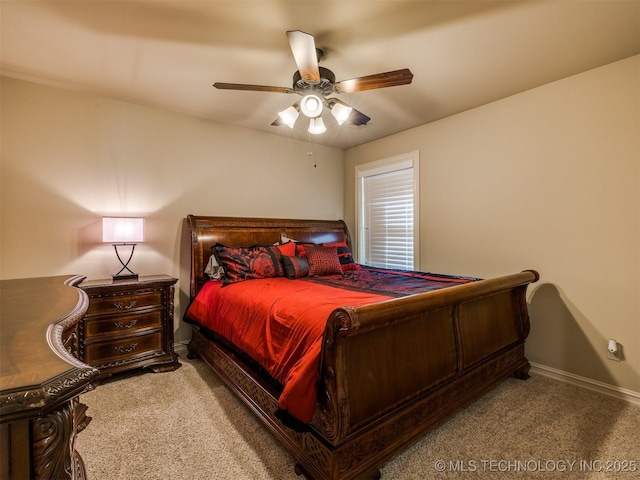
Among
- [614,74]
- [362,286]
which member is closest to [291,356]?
[362,286]

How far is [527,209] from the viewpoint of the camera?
2.81m

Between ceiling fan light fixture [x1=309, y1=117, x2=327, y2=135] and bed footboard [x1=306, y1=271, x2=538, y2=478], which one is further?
ceiling fan light fixture [x1=309, y1=117, x2=327, y2=135]

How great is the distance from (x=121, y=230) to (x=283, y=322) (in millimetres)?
1874

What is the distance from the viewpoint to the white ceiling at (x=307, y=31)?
179 centimetres

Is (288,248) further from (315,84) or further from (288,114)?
Answer: (315,84)

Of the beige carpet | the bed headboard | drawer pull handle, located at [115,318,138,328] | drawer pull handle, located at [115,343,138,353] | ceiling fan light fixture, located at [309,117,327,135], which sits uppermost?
ceiling fan light fixture, located at [309,117,327,135]

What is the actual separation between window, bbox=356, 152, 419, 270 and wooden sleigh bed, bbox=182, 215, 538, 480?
153 cm

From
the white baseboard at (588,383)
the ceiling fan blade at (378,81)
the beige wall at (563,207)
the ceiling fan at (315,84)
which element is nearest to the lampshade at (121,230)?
the ceiling fan at (315,84)

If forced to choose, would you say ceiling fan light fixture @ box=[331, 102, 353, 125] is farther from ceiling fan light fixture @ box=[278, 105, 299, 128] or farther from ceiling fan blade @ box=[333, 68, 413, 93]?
ceiling fan light fixture @ box=[278, 105, 299, 128]

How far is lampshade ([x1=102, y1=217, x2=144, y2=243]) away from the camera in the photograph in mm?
2648

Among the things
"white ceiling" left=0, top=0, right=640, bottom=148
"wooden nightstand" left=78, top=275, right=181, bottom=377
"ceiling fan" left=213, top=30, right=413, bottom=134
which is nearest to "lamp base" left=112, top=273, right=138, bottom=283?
"wooden nightstand" left=78, top=275, right=181, bottom=377

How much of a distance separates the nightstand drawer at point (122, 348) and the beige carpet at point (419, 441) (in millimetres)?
255

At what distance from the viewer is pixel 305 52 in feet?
5.72

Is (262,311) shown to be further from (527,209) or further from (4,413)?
(527,209)
